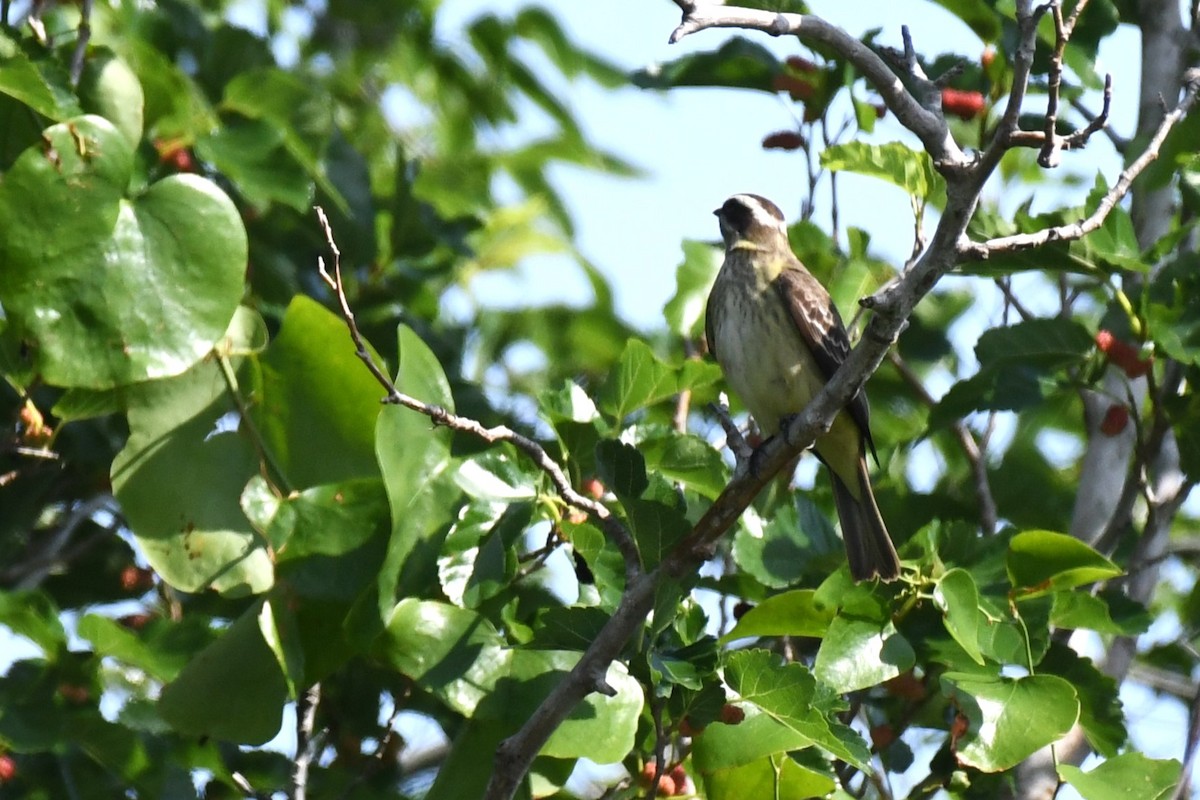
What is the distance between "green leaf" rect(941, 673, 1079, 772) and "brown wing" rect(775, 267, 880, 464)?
163 cm

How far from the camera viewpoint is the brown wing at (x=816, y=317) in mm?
5258

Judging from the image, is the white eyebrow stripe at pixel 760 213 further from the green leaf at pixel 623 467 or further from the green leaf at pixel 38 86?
the green leaf at pixel 38 86

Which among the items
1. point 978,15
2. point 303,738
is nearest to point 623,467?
point 303,738

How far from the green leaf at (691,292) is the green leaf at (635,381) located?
1.13 metres

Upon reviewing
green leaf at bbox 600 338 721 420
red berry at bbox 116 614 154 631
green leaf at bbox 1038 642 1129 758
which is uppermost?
green leaf at bbox 600 338 721 420

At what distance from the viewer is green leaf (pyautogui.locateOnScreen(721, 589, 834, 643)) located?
376 centimetres

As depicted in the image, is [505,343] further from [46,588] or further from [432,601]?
[432,601]

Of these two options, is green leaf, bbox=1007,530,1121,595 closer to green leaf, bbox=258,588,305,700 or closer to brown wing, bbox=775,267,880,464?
brown wing, bbox=775,267,880,464

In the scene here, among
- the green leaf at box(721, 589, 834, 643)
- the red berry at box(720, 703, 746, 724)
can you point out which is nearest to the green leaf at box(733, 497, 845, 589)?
the green leaf at box(721, 589, 834, 643)

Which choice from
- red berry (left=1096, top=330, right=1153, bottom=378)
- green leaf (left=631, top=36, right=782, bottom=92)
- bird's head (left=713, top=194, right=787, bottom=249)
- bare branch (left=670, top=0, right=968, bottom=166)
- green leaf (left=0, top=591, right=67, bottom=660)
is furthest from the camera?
bird's head (left=713, top=194, right=787, bottom=249)

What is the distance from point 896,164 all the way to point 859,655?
1171 mm

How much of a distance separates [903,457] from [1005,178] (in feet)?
4.38

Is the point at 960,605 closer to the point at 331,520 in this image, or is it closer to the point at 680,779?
the point at 680,779

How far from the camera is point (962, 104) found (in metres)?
5.03
